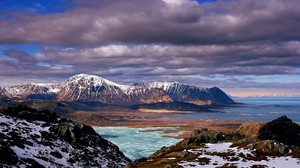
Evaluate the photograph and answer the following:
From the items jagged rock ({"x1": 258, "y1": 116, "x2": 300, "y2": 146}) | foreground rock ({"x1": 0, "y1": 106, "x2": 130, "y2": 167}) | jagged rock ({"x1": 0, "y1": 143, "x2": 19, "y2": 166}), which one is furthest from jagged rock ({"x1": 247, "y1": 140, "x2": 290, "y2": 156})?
jagged rock ({"x1": 0, "y1": 143, "x2": 19, "y2": 166})

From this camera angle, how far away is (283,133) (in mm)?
146750

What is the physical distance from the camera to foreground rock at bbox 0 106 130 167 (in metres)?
91.1

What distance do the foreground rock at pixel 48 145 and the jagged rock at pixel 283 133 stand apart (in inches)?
2386

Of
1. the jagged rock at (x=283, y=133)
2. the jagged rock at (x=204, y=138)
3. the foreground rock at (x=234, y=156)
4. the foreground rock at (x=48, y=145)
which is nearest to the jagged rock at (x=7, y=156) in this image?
the foreground rock at (x=48, y=145)

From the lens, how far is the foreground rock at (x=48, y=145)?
9106cm

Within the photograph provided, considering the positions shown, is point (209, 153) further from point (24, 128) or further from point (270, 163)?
point (24, 128)

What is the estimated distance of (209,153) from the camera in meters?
99.5

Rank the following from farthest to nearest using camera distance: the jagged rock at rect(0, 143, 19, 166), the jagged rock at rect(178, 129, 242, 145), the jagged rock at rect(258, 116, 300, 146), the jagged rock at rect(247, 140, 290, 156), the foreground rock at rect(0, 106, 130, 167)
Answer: the jagged rock at rect(258, 116, 300, 146) < the jagged rock at rect(178, 129, 242, 145) < the jagged rock at rect(247, 140, 290, 156) < the foreground rock at rect(0, 106, 130, 167) < the jagged rock at rect(0, 143, 19, 166)

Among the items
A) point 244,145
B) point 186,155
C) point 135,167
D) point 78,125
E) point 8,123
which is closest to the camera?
point 135,167

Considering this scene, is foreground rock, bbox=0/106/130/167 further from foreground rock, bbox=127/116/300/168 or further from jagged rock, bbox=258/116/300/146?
jagged rock, bbox=258/116/300/146

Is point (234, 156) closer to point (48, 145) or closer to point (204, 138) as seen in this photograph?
point (204, 138)

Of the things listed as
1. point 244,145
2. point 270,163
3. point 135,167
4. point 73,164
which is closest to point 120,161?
point 73,164

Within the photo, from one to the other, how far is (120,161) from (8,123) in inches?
1471

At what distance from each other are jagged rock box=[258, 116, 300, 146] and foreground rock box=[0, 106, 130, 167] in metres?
60.6
